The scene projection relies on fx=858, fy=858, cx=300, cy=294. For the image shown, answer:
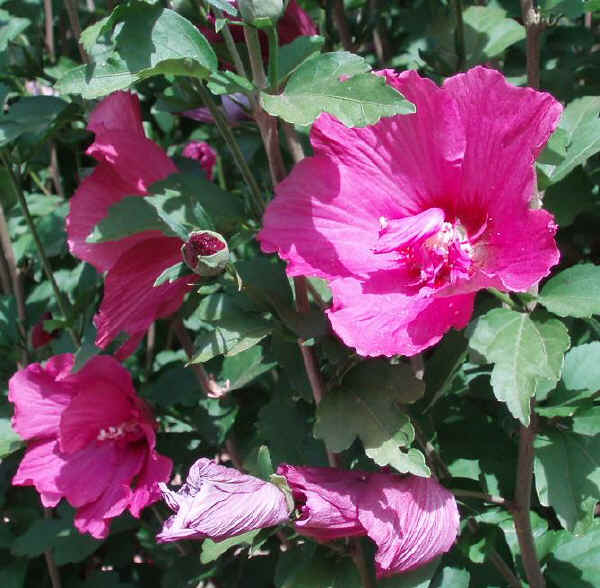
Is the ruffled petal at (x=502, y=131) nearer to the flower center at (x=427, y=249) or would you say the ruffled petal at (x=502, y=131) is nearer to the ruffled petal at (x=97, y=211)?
the flower center at (x=427, y=249)

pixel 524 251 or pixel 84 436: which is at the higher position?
pixel 524 251

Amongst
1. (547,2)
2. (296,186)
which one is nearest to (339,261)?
(296,186)

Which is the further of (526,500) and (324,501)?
(526,500)

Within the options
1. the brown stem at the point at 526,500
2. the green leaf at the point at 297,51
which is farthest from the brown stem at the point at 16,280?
the brown stem at the point at 526,500

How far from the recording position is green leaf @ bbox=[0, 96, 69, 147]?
48.0 inches

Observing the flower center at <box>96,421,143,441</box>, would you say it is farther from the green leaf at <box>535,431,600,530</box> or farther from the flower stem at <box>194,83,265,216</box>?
the green leaf at <box>535,431,600,530</box>

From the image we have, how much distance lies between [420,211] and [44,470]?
27.5 inches

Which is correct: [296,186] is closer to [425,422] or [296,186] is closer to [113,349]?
[425,422]

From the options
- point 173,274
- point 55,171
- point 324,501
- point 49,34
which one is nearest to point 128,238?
point 173,274

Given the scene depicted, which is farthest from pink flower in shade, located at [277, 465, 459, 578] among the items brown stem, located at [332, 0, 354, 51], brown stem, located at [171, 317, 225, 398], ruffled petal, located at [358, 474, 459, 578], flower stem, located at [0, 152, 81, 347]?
brown stem, located at [332, 0, 354, 51]

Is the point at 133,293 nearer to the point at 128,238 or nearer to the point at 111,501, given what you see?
the point at 128,238

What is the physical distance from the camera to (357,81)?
817mm

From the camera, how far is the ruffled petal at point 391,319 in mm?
857

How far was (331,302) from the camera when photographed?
1.10 metres
